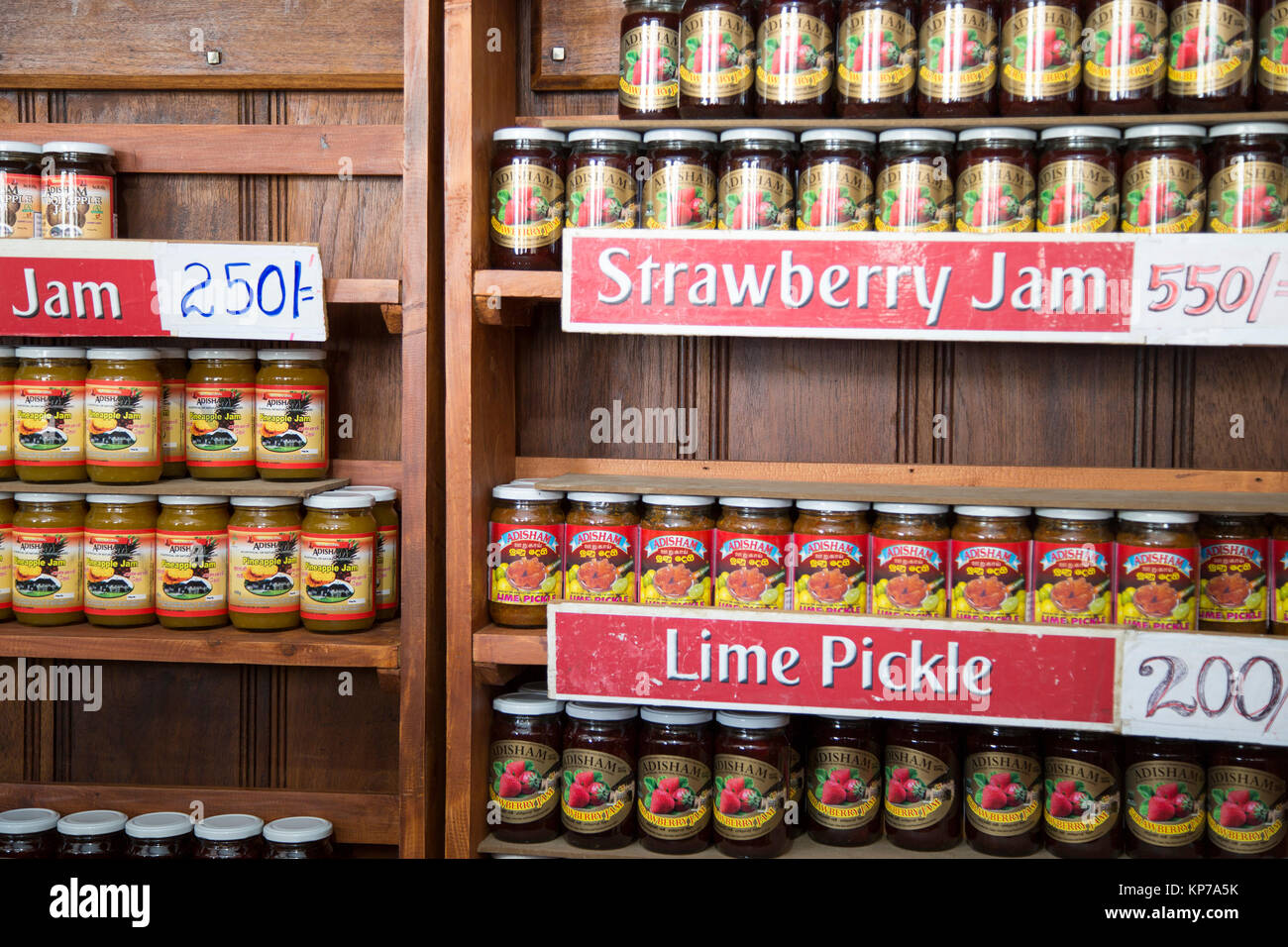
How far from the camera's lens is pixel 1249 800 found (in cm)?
136

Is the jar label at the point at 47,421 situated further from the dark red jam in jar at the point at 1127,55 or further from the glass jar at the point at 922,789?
the dark red jam in jar at the point at 1127,55

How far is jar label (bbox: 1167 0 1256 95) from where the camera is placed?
133cm

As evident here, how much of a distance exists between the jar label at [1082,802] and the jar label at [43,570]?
4.48 ft

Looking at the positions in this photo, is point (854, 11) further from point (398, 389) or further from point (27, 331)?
point (27, 331)

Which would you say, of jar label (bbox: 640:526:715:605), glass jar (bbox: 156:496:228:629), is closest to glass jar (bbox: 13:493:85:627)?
glass jar (bbox: 156:496:228:629)

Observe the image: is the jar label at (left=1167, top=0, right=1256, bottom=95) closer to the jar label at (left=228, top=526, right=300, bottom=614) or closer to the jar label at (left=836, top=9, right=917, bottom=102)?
the jar label at (left=836, top=9, right=917, bottom=102)

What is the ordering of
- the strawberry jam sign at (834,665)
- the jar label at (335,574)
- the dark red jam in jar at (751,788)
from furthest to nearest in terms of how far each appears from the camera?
the jar label at (335,574) → the dark red jam in jar at (751,788) → the strawberry jam sign at (834,665)

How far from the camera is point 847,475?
165 centimetres

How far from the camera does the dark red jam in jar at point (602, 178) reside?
56.4 inches

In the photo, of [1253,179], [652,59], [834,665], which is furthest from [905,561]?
[652,59]

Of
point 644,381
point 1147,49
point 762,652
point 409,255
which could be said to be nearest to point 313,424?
point 409,255

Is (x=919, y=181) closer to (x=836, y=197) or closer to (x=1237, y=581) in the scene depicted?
(x=836, y=197)

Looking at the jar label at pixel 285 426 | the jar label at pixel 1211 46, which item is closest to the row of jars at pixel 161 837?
the jar label at pixel 285 426

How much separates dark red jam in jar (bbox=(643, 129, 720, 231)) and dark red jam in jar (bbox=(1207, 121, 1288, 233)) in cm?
62
